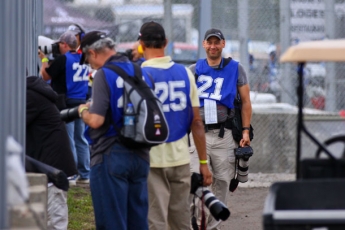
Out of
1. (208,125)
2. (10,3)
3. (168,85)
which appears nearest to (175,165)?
(168,85)

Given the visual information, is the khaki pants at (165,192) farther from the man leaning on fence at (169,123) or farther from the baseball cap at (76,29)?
the baseball cap at (76,29)

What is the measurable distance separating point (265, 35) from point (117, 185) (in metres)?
7.01

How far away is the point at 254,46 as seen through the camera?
12.6 meters

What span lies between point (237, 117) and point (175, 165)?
1.60 m

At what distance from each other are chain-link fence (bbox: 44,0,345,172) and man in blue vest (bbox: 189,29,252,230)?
14.1ft

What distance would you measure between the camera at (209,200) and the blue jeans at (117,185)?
48cm

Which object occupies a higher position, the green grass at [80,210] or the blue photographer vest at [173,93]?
the blue photographer vest at [173,93]

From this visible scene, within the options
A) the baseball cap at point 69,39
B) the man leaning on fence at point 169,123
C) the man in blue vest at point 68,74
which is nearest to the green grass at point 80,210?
the man in blue vest at point 68,74

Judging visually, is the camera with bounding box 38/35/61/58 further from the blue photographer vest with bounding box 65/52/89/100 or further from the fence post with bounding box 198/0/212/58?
the fence post with bounding box 198/0/212/58

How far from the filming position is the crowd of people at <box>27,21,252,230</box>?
19.6 ft

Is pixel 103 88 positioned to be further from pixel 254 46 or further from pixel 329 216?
pixel 254 46

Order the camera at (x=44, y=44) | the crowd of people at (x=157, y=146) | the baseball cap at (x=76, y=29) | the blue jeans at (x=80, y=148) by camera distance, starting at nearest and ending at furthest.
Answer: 1. the crowd of people at (x=157, y=146)
2. the baseball cap at (x=76, y=29)
3. the camera at (x=44, y=44)
4. the blue jeans at (x=80, y=148)

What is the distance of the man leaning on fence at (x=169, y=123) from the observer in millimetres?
6465

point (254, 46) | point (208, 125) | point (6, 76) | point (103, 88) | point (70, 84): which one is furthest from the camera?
point (254, 46)
